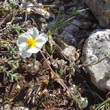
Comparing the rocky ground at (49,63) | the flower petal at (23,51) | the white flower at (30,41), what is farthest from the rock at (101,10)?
the flower petal at (23,51)

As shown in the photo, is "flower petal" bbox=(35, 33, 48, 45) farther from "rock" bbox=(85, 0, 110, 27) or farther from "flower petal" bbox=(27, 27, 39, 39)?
"rock" bbox=(85, 0, 110, 27)

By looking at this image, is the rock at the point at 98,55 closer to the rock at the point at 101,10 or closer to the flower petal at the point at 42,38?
the rock at the point at 101,10

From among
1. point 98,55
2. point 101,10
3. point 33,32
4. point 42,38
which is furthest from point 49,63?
point 101,10

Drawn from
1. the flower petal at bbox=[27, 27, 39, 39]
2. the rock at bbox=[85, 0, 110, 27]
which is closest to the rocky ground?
the rock at bbox=[85, 0, 110, 27]

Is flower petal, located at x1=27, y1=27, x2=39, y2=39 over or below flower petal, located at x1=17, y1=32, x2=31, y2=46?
over

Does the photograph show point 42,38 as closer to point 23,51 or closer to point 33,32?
point 33,32

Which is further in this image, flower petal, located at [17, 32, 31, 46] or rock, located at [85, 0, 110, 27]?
rock, located at [85, 0, 110, 27]
